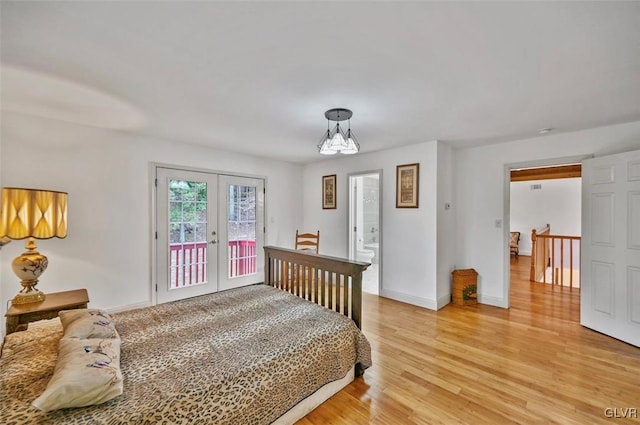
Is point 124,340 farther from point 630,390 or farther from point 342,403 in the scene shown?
point 630,390

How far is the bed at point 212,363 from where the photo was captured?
1.22 m

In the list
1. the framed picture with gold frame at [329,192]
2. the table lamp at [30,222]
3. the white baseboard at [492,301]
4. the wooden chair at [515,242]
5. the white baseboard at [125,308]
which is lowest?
the white baseboard at [492,301]

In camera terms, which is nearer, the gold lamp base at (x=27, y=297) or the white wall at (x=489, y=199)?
the gold lamp base at (x=27, y=297)

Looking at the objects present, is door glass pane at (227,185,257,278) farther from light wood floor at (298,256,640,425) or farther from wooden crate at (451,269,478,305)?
wooden crate at (451,269,478,305)

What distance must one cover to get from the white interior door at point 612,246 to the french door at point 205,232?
4.54 meters

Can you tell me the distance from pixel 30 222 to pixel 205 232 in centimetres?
214

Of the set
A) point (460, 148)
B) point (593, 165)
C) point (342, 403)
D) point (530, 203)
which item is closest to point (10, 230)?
point (342, 403)

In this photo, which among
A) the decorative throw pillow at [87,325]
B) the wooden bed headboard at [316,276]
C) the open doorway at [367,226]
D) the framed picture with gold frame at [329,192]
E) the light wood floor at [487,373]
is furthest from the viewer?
the open doorway at [367,226]

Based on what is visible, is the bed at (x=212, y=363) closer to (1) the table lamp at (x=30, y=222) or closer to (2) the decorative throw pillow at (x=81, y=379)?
(2) the decorative throw pillow at (x=81, y=379)

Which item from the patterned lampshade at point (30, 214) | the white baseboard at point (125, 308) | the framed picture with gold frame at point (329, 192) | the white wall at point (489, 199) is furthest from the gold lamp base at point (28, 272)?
the white wall at point (489, 199)

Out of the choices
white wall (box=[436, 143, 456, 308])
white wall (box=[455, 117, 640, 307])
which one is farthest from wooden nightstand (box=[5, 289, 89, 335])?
white wall (box=[455, 117, 640, 307])

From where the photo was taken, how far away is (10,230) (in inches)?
83.7

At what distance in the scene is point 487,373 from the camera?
2291mm

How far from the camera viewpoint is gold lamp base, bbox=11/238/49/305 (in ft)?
7.32
